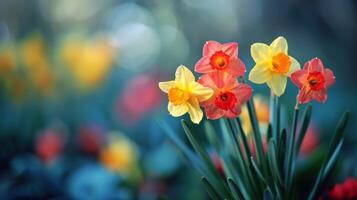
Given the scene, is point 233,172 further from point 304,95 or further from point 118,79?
point 118,79

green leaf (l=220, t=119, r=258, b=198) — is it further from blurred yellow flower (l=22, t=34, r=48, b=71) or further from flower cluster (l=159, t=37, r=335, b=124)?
blurred yellow flower (l=22, t=34, r=48, b=71)

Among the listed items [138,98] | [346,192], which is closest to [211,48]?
[346,192]

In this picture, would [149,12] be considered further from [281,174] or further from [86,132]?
[281,174]

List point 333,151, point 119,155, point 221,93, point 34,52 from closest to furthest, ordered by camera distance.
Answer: point 221,93
point 333,151
point 119,155
point 34,52

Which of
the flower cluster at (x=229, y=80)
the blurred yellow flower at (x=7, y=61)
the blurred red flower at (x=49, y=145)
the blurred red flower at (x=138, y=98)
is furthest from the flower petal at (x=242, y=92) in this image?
the blurred yellow flower at (x=7, y=61)

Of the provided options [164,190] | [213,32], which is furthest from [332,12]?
[164,190]

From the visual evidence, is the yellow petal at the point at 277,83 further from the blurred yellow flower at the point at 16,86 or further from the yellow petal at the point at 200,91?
the blurred yellow flower at the point at 16,86

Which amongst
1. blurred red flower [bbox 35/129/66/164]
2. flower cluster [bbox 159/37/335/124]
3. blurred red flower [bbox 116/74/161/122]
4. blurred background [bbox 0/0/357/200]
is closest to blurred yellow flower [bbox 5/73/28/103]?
blurred background [bbox 0/0/357/200]
